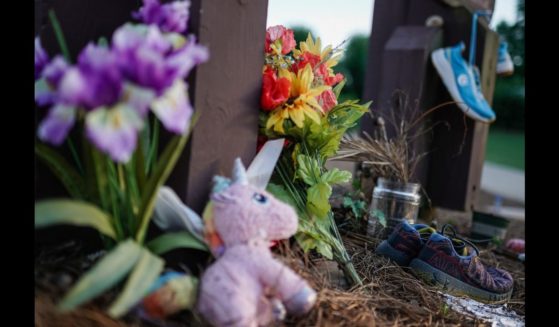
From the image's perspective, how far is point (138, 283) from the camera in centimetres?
114

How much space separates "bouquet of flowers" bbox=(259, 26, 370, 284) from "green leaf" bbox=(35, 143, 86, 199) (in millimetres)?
611

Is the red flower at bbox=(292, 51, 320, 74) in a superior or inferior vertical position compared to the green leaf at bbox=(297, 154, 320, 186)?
superior

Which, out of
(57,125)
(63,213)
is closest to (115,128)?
(57,125)

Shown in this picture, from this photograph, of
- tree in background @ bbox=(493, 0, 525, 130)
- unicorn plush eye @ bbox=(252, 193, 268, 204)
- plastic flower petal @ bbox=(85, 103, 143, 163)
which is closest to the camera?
plastic flower petal @ bbox=(85, 103, 143, 163)

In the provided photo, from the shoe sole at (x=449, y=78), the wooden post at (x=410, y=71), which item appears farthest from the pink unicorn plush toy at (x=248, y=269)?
the shoe sole at (x=449, y=78)

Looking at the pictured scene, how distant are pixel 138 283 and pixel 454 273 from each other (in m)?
1.29

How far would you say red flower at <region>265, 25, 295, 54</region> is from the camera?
1948 millimetres

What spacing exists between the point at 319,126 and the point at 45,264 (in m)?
0.97

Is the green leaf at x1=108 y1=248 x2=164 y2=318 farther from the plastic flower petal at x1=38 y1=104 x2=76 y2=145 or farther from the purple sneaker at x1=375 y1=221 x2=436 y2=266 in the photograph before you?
the purple sneaker at x1=375 y1=221 x2=436 y2=266

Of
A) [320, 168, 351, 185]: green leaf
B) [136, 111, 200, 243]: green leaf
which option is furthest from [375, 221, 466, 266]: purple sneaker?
[136, 111, 200, 243]: green leaf

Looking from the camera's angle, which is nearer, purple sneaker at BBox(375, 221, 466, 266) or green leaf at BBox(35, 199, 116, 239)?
green leaf at BBox(35, 199, 116, 239)

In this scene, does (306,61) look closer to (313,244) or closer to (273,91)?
(273,91)

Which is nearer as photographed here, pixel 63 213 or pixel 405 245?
pixel 63 213

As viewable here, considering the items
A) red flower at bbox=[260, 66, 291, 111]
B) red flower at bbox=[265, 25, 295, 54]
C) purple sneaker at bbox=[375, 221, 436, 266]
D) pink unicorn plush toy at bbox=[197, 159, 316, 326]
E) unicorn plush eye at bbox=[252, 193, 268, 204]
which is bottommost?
purple sneaker at bbox=[375, 221, 436, 266]
